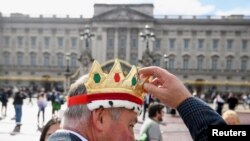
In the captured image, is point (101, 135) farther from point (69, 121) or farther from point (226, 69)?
point (226, 69)

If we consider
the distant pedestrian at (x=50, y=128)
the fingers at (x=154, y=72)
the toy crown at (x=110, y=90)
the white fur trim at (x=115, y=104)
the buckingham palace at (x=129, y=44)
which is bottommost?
the buckingham palace at (x=129, y=44)

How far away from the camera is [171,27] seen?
2420 inches

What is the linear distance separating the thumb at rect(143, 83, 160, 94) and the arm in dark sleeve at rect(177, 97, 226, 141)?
4.7 inches

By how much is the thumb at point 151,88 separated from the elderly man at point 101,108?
0.06 metres

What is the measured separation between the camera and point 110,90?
1.84m

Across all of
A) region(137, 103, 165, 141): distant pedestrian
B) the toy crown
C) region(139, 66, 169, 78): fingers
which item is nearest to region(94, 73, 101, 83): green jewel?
the toy crown

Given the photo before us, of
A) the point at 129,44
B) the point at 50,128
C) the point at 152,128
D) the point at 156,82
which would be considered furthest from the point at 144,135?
the point at 129,44

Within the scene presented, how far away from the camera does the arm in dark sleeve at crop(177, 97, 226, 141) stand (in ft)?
5.63

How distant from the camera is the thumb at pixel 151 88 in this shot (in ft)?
5.96

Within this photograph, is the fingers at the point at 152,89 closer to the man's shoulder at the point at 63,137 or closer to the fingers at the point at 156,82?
the fingers at the point at 156,82

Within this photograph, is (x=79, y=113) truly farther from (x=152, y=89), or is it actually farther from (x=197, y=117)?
(x=197, y=117)

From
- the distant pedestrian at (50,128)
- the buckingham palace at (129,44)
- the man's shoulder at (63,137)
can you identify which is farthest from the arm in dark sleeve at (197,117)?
the buckingham palace at (129,44)

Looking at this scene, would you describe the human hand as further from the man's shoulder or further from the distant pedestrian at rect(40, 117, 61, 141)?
the distant pedestrian at rect(40, 117, 61, 141)

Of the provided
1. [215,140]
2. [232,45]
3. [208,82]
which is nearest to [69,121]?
[215,140]
